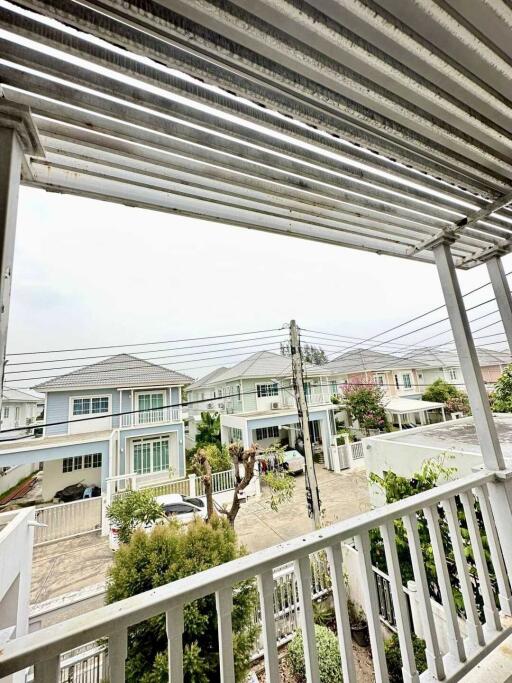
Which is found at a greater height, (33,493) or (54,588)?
(33,493)

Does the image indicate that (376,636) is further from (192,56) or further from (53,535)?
(53,535)

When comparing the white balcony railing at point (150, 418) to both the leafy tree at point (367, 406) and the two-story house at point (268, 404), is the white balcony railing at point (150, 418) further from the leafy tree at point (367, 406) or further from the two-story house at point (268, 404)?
the leafy tree at point (367, 406)

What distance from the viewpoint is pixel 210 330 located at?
12.0 metres

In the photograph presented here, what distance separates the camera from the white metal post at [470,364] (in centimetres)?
168

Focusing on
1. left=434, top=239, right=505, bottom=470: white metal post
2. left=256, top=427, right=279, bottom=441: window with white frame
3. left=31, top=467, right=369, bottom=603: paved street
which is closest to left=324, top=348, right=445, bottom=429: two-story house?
left=256, top=427, right=279, bottom=441: window with white frame

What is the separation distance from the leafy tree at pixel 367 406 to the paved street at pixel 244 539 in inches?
147

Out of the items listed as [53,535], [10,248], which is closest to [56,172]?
[10,248]

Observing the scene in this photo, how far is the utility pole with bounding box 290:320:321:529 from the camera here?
4.42 meters

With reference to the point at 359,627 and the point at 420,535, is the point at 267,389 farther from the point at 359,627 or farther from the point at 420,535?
the point at 420,535

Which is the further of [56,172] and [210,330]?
[210,330]

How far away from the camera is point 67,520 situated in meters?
5.62

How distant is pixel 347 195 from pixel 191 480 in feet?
24.4

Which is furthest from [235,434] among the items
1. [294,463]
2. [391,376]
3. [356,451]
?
[391,376]

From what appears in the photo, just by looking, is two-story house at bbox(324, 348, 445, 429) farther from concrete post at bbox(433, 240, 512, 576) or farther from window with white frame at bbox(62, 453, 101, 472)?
concrete post at bbox(433, 240, 512, 576)
